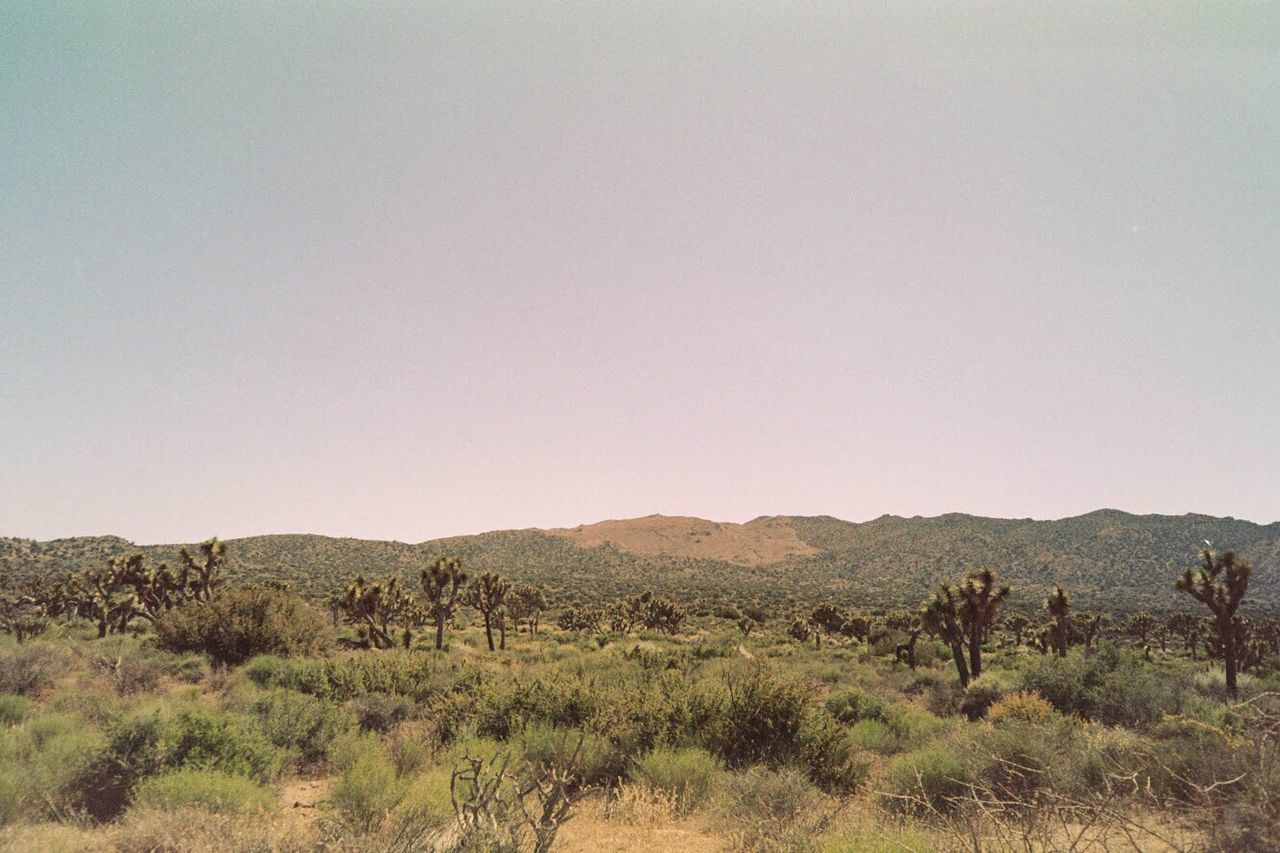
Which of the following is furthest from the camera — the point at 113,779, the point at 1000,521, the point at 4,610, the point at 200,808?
the point at 1000,521

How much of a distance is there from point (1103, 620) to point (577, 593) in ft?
203

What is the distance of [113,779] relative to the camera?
26.3 ft

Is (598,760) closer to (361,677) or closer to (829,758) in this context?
(829,758)

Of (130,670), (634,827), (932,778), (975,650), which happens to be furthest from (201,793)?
(975,650)

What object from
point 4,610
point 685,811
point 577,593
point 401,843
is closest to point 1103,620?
point 577,593

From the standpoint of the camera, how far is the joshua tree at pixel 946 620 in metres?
26.8

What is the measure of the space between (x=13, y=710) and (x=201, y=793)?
26.1ft

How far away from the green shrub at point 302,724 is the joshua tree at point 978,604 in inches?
1014

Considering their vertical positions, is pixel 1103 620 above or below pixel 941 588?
below

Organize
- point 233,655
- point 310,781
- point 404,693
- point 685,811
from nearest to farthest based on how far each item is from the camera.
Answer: point 685,811, point 310,781, point 404,693, point 233,655

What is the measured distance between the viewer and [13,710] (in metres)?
11.3

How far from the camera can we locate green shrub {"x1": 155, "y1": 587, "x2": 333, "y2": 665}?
2125 cm

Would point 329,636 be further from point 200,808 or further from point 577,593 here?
point 577,593

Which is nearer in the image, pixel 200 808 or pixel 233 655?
pixel 200 808
